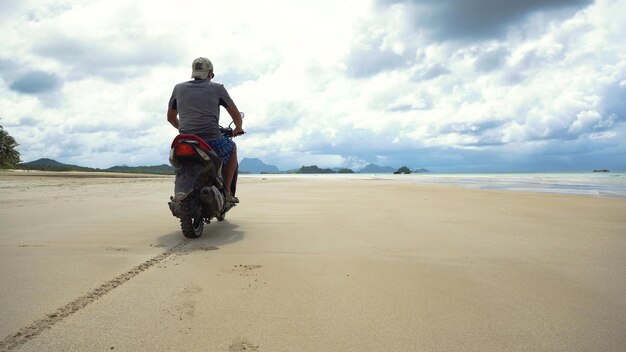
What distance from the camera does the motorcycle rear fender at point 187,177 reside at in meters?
4.48

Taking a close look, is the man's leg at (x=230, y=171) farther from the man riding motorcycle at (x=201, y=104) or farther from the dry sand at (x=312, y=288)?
the dry sand at (x=312, y=288)

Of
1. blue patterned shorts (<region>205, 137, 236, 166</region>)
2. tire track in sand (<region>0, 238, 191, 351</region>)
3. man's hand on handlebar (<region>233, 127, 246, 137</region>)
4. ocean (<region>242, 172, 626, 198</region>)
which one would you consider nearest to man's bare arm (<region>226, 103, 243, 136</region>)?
man's hand on handlebar (<region>233, 127, 246, 137</region>)

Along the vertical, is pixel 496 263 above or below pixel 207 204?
below

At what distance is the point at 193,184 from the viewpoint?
451 cm

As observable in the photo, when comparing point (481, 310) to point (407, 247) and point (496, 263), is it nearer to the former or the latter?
point (496, 263)

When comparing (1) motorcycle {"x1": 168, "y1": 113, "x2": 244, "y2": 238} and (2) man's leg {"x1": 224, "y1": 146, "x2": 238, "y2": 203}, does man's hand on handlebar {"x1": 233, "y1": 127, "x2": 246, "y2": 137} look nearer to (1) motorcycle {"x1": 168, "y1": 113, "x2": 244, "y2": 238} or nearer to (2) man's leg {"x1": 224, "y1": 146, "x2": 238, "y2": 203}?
(2) man's leg {"x1": 224, "y1": 146, "x2": 238, "y2": 203}

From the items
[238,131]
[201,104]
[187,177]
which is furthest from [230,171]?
[201,104]

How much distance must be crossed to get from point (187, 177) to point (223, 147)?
0.83 meters

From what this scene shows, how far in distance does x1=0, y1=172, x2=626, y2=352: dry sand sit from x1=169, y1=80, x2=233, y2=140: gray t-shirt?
1.39 m

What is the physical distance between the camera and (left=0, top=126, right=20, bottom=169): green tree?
4022 centimetres

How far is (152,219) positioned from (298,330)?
4560 millimetres

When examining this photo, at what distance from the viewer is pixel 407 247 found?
401 cm

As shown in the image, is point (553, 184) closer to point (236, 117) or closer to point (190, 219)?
point (236, 117)

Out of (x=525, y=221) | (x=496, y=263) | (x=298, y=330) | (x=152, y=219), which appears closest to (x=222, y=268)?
(x=298, y=330)
